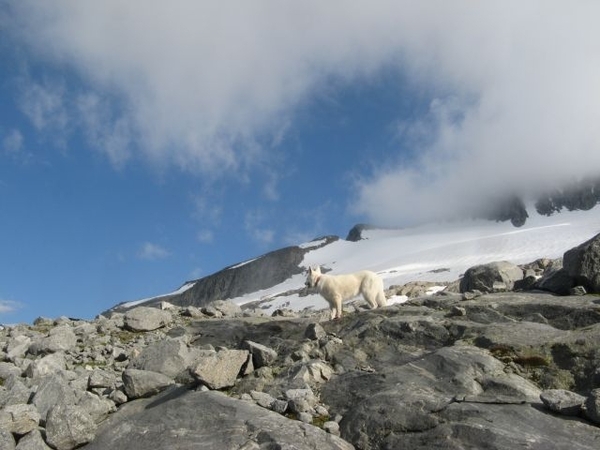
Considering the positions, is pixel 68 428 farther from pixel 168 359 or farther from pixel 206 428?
pixel 168 359

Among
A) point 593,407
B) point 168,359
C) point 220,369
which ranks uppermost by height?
point 168,359

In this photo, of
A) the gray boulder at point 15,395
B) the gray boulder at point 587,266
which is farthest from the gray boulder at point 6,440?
the gray boulder at point 587,266

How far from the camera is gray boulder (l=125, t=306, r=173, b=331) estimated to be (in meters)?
22.0

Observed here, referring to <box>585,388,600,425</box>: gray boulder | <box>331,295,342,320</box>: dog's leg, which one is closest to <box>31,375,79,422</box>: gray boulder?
<box>331,295,342,320</box>: dog's leg

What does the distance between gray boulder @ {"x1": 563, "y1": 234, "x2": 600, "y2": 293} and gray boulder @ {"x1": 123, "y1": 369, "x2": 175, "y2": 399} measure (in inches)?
517

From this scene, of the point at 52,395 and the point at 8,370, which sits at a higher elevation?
the point at 8,370

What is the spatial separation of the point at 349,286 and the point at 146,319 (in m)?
8.56

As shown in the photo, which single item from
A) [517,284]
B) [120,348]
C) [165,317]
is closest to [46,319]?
[165,317]

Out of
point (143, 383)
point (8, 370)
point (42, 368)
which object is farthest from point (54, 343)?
point (143, 383)

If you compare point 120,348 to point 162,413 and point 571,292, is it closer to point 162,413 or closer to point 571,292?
point 162,413

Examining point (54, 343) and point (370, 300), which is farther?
point (370, 300)

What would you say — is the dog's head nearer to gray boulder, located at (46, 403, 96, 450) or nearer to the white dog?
the white dog

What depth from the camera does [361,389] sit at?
36.8 ft

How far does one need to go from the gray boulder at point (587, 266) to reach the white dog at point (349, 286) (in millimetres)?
6437
